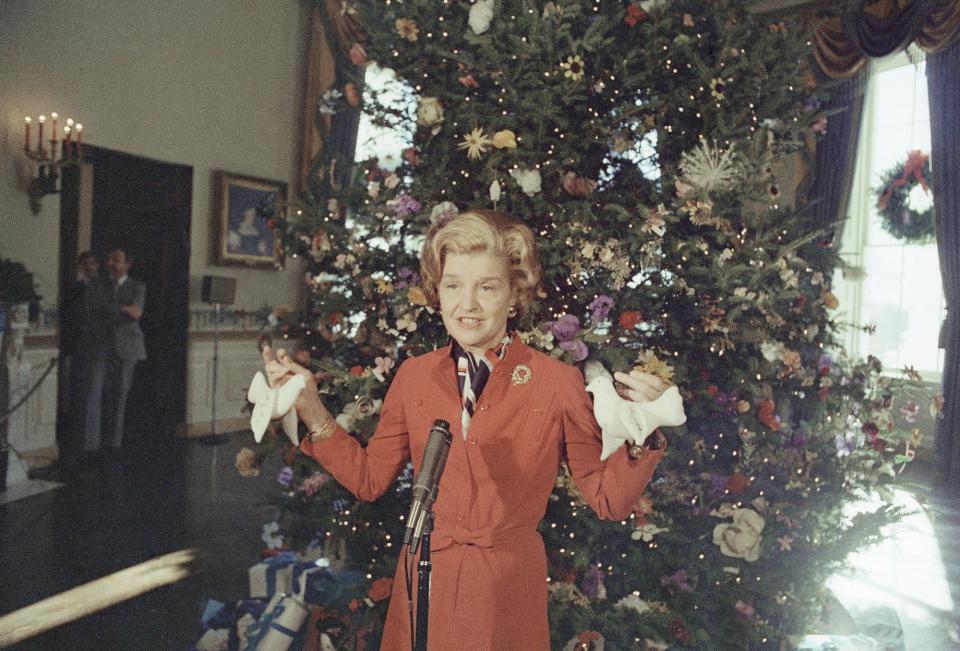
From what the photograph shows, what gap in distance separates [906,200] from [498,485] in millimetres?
7366

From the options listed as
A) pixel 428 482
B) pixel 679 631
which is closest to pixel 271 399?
pixel 428 482

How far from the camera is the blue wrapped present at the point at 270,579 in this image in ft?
12.4

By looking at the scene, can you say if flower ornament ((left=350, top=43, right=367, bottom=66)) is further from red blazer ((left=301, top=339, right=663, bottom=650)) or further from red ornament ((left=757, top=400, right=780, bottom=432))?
red ornament ((left=757, top=400, right=780, bottom=432))

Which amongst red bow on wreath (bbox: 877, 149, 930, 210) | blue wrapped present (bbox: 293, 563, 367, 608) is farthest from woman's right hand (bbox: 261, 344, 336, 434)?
red bow on wreath (bbox: 877, 149, 930, 210)

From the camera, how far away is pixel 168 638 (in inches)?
144

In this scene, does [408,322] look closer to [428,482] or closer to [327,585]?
[327,585]

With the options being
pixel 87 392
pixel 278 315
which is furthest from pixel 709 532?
pixel 87 392

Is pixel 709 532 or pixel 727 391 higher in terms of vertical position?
pixel 727 391

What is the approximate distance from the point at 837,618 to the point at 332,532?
251cm

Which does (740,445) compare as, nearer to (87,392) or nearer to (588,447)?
(588,447)

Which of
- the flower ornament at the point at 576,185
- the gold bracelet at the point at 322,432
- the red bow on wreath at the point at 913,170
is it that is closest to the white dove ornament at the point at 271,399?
the gold bracelet at the point at 322,432

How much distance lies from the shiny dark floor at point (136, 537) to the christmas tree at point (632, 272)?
1105 mm

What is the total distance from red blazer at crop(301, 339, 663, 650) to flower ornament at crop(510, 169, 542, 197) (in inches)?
43.5

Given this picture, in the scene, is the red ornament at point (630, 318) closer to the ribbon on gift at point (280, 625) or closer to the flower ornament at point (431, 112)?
the flower ornament at point (431, 112)
